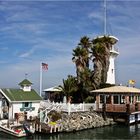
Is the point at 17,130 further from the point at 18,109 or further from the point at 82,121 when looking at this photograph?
the point at 82,121

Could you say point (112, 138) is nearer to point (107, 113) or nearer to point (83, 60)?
point (107, 113)

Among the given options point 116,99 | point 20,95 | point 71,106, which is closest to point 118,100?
point 116,99

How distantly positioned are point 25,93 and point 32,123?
6805 millimetres

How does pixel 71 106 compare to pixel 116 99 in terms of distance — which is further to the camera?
pixel 116 99

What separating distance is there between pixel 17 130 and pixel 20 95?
23.5 ft

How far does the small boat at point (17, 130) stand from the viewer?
29541mm

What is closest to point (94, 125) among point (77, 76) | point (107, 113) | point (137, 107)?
point (107, 113)

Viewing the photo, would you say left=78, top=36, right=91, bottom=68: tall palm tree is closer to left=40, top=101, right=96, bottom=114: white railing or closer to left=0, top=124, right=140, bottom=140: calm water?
left=40, top=101, right=96, bottom=114: white railing

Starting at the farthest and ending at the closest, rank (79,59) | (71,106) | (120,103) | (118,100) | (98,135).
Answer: (79,59) → (118,100) → (120,103) → (71,106) → (98,135)

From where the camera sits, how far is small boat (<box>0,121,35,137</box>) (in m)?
29.5

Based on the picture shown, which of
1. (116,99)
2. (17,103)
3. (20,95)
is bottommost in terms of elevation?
(17,103)

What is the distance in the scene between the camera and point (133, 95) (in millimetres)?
41031

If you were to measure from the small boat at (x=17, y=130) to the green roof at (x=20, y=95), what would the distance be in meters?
4.57

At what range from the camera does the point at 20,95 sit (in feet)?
120
